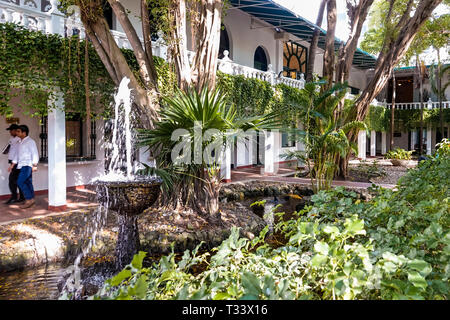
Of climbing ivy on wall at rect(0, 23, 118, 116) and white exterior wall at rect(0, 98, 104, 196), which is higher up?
climbing ivy on wall at rect(0, 23, 118, 116)

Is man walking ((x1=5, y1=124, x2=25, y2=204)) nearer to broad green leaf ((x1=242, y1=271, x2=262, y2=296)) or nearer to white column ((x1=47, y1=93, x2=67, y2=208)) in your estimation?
white column ((x1=47, y1=93, x2=67, y2=208))

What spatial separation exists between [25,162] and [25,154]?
6.0 inches

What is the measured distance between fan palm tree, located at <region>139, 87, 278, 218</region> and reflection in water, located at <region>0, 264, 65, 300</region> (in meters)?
1.88

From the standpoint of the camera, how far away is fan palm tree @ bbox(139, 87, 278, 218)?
17.9 feet

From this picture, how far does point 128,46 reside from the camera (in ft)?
29.0

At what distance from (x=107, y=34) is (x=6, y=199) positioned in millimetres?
4737

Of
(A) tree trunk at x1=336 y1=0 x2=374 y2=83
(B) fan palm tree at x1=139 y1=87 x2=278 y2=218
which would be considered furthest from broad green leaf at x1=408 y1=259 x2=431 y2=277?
(A) tree trunk at x1=336 y1=0 x2=374 y2=83

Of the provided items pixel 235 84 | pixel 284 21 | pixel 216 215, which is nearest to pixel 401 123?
pixel 284 21

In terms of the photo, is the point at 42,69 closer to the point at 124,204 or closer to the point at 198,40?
the point at 198,40

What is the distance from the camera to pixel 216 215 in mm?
6820

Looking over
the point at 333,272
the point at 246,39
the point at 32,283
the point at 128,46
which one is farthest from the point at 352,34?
the point at 333,272

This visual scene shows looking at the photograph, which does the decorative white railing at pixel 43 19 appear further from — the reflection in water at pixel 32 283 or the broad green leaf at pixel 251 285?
the broad green leaf at pixel 251 285

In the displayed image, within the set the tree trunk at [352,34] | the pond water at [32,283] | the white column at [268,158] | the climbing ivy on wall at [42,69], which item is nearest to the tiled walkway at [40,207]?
the pond water at [32,283]

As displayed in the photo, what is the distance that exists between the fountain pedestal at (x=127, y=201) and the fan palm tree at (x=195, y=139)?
846mm
